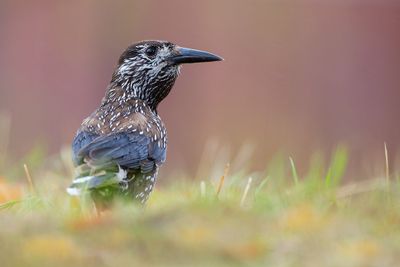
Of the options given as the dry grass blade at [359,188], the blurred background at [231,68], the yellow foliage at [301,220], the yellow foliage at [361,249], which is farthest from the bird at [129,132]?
the blurred background at [231,68]

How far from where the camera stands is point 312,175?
17.0 ft

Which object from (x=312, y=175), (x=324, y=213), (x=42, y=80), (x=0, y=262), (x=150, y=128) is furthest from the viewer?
(x=42, y=80)

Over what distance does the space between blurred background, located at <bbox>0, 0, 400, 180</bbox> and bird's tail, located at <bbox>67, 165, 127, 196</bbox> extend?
18.8 feet

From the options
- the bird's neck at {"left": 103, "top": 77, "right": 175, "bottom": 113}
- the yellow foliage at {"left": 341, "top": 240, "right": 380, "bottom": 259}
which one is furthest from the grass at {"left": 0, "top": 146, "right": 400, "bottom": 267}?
the bird's neck at {"left": 103, "top": 77, "right": 175, "bottom": 113}

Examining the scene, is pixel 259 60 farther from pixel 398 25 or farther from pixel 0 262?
pixel 0 262

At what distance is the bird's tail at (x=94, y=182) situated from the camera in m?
4.64

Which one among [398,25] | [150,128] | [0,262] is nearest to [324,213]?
[0,262]

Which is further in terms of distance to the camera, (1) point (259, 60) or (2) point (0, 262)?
(1) point (259, 60)

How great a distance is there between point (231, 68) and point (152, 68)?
6.07 m

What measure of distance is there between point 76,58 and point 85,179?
8334mm

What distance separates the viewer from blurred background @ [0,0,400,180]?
1166 cm

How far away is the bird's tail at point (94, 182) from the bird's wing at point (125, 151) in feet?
0.20

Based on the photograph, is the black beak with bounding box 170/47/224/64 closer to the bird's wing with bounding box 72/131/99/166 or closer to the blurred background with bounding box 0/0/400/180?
the bird's wing with bounding box 72/131/99/166

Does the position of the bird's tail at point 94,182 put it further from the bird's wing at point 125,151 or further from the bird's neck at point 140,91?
the bird's neck at point 140,91
